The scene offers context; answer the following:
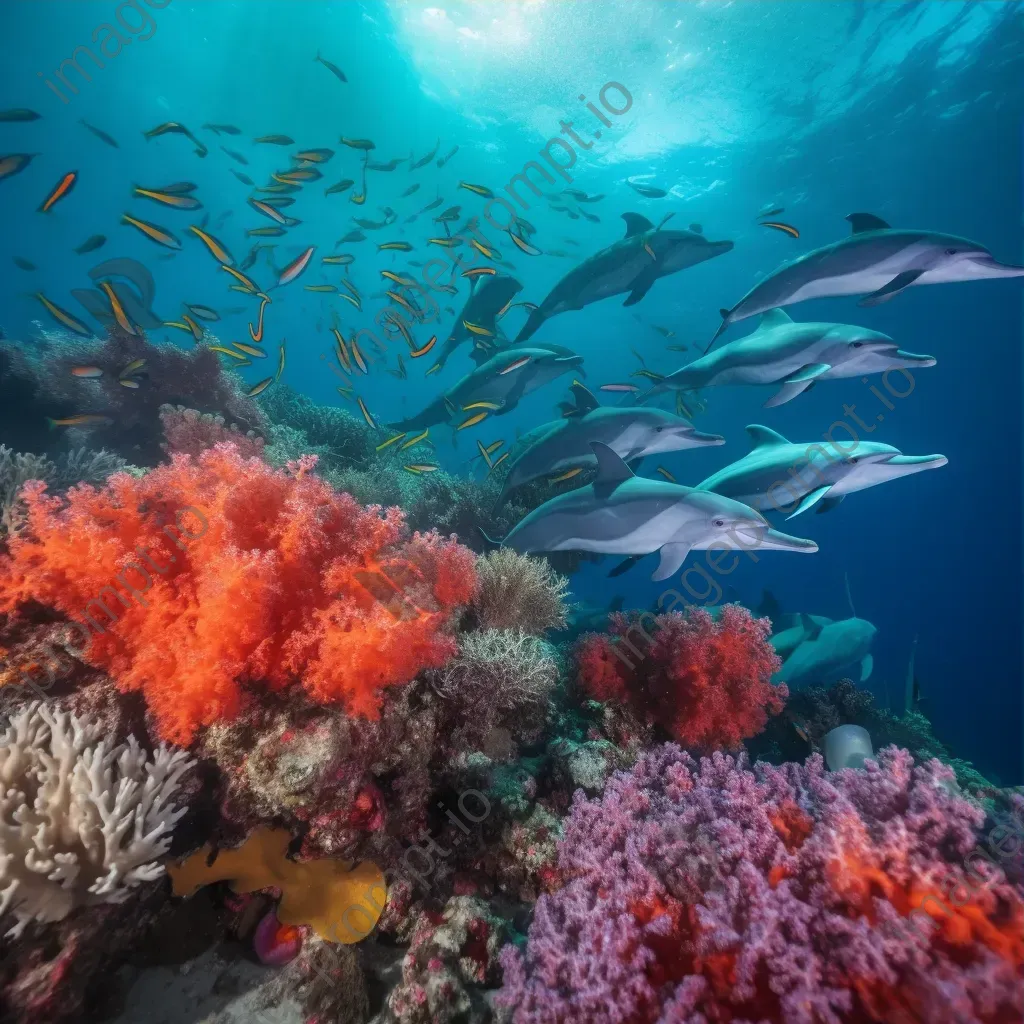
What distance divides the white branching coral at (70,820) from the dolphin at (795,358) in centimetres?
571

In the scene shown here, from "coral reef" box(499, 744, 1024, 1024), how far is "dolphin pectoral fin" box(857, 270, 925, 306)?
3.86 metres

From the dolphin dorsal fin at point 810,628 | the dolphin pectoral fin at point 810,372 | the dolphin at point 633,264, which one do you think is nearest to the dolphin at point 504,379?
the dolphin at point 633,264

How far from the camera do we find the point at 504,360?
721cm

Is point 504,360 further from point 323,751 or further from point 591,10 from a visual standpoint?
point 591,10

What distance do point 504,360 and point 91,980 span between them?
7148 millimetres

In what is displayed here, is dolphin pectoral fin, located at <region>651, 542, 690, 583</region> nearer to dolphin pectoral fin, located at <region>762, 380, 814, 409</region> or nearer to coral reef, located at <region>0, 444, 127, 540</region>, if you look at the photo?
dolphin pectoral fin, located at <region>762, 380, 814, 409</region>

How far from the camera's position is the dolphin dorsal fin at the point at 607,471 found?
14.6ft

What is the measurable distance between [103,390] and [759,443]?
890 centimetres

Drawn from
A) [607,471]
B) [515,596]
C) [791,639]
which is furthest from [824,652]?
[515,596]

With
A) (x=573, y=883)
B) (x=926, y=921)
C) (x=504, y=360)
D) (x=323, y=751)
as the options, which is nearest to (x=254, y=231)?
(x=504, y=360)

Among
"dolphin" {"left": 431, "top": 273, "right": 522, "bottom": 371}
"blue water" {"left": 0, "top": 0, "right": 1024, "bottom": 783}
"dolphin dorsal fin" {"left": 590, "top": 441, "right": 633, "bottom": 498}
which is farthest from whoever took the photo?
"blue water" {"left": 0, "top": 0, "right": 1024, "bottom": 783}

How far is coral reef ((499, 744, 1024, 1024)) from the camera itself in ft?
5.23

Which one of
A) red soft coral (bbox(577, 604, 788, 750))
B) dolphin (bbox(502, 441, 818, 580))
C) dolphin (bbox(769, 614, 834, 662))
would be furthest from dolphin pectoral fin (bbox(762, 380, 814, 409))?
dolphin (bbox(769, 614, 834, 662))

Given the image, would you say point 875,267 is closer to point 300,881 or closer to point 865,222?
point 865,222
